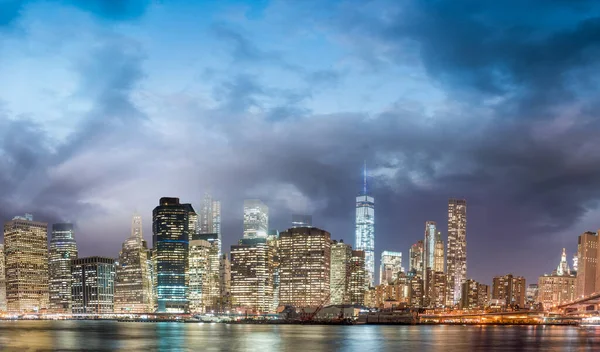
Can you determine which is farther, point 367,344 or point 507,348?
point 367,344

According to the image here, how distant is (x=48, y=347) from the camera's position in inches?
4547

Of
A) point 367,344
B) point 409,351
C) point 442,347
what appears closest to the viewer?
point 409,351

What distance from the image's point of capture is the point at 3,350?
4058 inches

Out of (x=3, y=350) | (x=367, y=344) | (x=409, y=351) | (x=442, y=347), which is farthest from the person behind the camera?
(x=367, y=344)

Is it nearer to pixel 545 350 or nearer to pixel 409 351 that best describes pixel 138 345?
pixel 409 351

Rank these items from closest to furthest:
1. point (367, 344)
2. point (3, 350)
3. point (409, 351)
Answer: point (3, 350)
point (409, 351)
point (367, 344)

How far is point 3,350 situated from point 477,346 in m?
75.0

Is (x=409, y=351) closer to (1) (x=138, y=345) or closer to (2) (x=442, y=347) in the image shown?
(2) (x=442, y=347)

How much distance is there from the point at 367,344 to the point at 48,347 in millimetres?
53619

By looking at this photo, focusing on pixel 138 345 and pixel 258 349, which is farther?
pixel 138 345

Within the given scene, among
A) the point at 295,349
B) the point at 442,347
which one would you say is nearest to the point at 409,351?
the point at 442,347

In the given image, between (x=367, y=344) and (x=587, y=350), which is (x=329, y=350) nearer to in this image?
(x=367, y=344)

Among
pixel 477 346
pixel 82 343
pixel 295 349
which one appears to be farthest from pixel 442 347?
pixel 82 343

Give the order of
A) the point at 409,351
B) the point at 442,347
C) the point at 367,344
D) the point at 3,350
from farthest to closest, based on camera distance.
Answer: the point at 367,344, the point at 442,347, the point at 409,351, the point at 3,350
